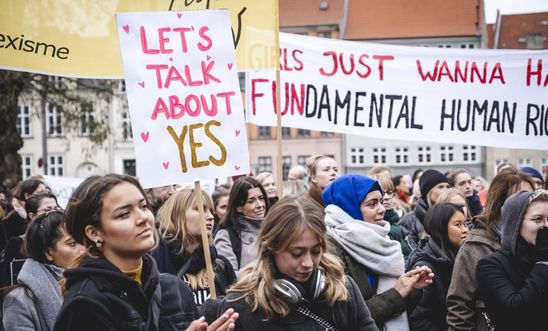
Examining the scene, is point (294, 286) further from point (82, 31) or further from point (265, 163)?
point (265, 163)

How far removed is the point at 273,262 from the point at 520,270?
1.71 meters

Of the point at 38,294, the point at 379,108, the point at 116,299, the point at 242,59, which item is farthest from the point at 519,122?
Result: the point at 116,299

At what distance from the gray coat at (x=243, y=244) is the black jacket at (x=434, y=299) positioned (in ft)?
4.77

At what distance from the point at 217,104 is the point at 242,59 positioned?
1.99 metres

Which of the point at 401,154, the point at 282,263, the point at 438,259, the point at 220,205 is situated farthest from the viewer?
the point at 401,154

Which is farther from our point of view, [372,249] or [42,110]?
[42,110]

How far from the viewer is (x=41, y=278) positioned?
4516mm

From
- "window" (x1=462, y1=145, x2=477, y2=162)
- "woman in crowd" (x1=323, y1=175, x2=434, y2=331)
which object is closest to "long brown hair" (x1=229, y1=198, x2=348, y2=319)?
"woman in crowd" (x1=323, y1=175, x2=434, y2=331)

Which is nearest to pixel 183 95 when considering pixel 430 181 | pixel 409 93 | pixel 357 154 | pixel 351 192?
pixel 351 192

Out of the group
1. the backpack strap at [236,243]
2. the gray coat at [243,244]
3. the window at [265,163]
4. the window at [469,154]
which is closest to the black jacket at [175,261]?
the gray coat at [243,244]

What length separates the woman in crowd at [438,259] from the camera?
5145mm

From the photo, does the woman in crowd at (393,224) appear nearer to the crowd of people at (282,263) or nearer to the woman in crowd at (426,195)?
the crowd of people at (282,263)

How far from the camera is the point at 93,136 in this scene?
22.1m

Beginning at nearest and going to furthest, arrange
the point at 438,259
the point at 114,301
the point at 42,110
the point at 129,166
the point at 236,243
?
the point at 114,301, the point at 438,259, the point at 236,243, the point at 42,110, the point at 129,166
